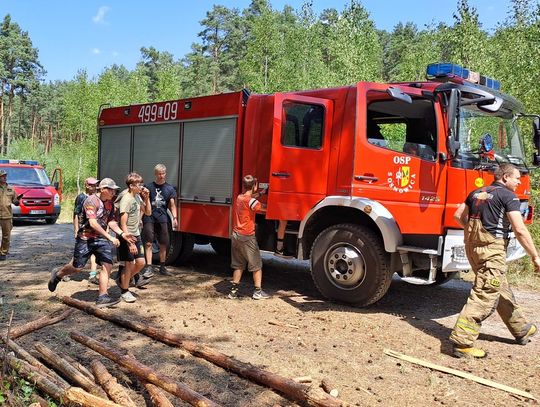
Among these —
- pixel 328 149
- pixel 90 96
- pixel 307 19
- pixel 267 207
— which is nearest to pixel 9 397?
pixel 267 207

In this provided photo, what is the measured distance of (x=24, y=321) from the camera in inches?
210

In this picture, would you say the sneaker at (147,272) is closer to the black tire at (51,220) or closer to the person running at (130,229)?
the person running at (130,229)

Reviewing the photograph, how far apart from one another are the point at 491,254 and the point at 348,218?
185cm

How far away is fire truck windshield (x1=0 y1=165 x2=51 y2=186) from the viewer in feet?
52.3

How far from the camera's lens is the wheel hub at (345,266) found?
5801 millimetres

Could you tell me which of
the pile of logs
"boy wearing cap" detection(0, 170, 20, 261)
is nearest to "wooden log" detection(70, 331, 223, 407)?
the pile of logs

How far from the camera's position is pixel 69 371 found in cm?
358

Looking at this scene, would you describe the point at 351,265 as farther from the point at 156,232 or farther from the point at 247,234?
the point at 156,232

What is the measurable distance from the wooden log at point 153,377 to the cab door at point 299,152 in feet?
9.67

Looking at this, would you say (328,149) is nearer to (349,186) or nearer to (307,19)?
(349,186)

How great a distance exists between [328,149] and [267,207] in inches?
43.1

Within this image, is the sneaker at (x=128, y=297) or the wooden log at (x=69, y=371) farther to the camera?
the sneaker at (x=128, y=297)

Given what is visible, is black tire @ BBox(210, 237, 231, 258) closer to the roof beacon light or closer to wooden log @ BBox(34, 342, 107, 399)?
the roof beacon light

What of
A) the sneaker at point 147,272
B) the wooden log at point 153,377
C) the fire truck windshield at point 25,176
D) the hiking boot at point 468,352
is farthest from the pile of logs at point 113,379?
the fire truck windshield at point 25,176
